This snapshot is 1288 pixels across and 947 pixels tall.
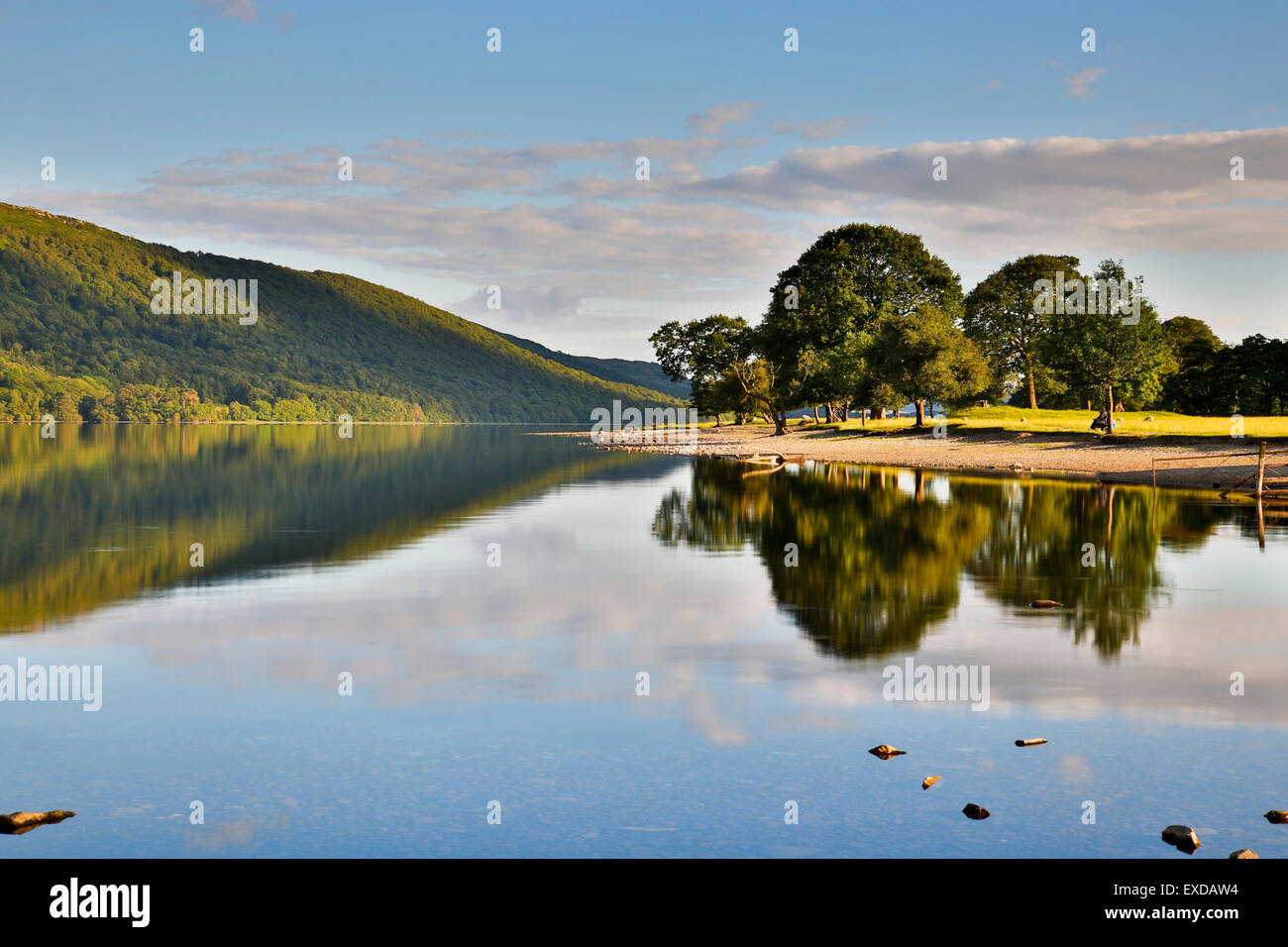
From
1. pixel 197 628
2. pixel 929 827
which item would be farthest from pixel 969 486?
pixel 929 827

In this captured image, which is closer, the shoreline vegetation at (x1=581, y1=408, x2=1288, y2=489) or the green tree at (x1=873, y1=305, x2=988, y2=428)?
the shoreline vegetation at (x1=581, y1=408, x2=1288, y2=489)

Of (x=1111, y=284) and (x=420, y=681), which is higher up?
(x=1111, y=284)

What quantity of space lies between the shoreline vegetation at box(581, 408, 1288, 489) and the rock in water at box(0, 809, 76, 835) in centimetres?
5285

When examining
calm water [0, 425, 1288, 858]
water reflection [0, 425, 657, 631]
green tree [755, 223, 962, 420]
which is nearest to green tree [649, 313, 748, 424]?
green tree [755, 223, 962, 420]

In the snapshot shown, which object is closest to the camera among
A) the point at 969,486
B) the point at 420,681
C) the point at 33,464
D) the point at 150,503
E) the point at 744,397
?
the point at 420,681

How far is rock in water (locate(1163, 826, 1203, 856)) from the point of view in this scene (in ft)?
29.5

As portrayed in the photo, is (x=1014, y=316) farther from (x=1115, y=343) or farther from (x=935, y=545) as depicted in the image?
(x=935, y=545)

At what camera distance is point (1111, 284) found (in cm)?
7962

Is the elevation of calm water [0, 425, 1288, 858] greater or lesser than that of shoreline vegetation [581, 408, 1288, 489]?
lesser

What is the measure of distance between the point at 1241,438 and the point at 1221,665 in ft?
193

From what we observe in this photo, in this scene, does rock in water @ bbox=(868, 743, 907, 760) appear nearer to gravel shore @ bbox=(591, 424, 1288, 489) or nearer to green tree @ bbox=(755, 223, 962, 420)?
gravel shore @ bbox=(591, 424, 1288, 489)

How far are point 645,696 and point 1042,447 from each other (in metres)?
69.9
